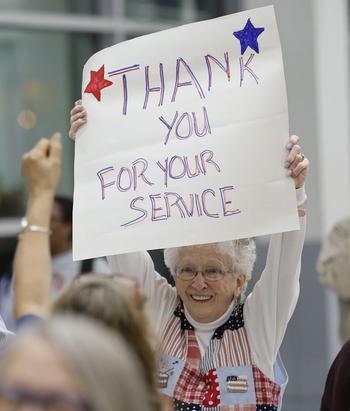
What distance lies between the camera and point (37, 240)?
10.8 feet

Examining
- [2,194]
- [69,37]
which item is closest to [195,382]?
[2,194]

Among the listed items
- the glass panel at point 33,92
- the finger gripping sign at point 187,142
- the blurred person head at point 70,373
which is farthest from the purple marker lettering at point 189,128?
the glass panel at point 33,92

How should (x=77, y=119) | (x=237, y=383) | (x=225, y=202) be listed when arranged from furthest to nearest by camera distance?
1. (x=77, y=119)
2. (x=225, y=202)
3. (x=237, y=383)

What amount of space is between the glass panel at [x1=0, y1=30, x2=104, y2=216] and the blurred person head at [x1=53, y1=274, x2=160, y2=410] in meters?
5.31

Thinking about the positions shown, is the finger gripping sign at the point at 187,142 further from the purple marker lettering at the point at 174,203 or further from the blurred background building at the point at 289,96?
the blurred background building at the point at 289,96

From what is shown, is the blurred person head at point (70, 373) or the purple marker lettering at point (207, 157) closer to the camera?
the blurred person head at point (70, 373)

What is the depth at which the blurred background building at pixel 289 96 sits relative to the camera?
7488mm

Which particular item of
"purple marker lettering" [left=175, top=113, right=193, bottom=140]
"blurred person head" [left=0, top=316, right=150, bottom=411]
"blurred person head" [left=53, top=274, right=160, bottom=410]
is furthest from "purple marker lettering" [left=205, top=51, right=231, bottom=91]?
"blurred person head" [left=0, top=316, right=150, bottom=411]

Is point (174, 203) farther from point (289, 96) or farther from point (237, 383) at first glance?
point (289, 96)

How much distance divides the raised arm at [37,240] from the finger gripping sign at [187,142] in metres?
0.14

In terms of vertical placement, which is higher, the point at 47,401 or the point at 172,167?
the point at 172,167

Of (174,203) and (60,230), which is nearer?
(174,203)

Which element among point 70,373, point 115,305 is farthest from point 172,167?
point 70,373

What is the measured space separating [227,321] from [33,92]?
15.5 ft
